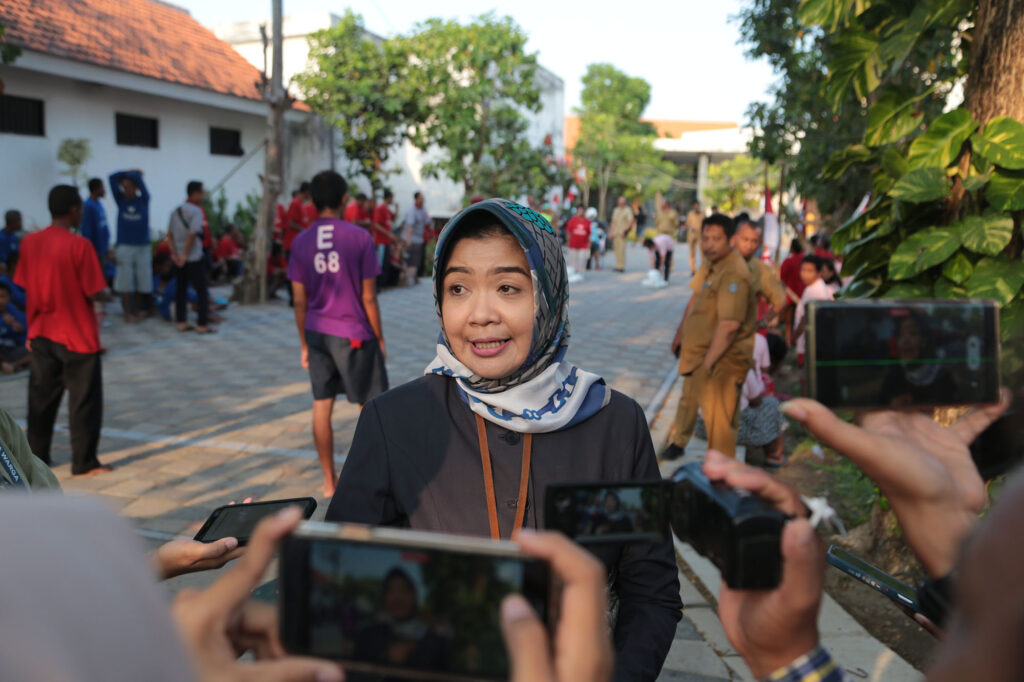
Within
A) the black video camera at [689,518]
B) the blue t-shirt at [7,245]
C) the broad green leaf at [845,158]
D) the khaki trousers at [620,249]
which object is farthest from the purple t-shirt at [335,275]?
the khaki trousers at [620,249]

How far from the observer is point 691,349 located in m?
6.02

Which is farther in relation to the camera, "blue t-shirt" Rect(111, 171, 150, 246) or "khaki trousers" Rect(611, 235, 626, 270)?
"khaki trousers" Rect(611, 235, 626, 270)

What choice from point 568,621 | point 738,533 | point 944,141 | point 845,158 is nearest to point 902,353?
point 738,533

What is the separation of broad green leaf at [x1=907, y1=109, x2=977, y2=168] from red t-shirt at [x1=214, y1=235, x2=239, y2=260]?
13451 millimetres

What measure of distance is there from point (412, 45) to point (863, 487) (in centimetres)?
1554

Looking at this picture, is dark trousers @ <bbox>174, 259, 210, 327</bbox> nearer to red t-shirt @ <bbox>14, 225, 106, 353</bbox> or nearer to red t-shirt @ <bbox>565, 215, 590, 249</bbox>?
red t-shirt @ <bbox>14, 225, 106, 353</bbox>

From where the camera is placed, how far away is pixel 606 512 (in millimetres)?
1210

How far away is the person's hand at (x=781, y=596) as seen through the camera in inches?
44.6

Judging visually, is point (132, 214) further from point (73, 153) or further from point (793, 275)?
point (793, 275)

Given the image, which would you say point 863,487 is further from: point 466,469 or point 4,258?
point 4,258

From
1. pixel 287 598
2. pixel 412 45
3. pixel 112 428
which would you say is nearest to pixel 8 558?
pixel 287 598

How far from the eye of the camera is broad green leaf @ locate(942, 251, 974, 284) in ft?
12.0

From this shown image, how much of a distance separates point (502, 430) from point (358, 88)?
17.4m

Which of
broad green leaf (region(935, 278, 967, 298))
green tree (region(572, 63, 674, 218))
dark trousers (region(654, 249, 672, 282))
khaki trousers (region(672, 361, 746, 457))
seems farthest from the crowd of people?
green tree (region(572, 63, 674, 218))
